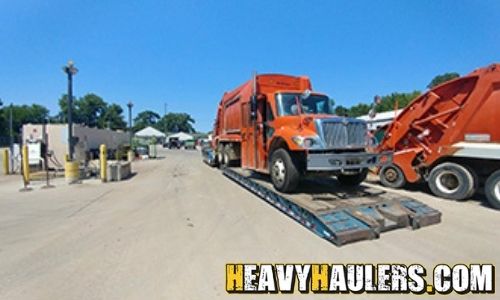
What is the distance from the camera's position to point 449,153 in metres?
7.53

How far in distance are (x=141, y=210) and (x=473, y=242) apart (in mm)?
6458

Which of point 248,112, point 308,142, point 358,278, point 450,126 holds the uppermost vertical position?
point 248,112

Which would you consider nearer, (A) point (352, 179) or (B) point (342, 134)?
(B) point (342, 134)

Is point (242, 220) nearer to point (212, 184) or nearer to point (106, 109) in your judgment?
point (212, 184)

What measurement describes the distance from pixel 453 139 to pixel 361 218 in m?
4.61

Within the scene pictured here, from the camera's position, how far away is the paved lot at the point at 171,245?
332 centimetres

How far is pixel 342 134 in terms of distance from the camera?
629 centimetres

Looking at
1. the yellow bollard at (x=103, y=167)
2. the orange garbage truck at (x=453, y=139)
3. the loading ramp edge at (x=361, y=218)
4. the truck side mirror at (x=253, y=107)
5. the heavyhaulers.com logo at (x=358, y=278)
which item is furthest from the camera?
the yellow bollard at (x=103, y=167)

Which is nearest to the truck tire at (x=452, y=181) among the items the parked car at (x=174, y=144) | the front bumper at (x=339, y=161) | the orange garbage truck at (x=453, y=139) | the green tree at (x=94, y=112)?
the orange garbage truck at (x=453, y=139)

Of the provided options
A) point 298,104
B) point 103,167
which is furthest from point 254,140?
point 103,167

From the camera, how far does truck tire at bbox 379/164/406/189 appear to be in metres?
8.88

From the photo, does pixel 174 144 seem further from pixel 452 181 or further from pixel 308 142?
pixel 308 142

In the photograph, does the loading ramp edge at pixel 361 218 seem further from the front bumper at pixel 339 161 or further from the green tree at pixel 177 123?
the green tree at pixel 177 123

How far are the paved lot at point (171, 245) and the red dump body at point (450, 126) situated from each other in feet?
4.20
